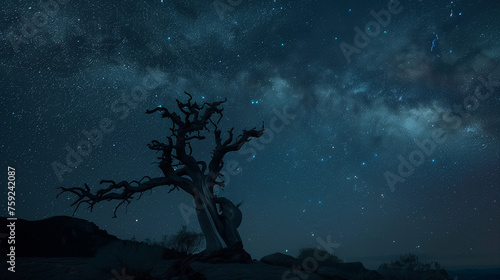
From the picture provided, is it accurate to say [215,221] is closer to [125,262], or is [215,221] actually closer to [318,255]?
[125,262]

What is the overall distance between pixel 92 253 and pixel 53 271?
8.43 metres

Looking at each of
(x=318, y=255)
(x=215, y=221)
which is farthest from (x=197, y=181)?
(x=318, y=255)

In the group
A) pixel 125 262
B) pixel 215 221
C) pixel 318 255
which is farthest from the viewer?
pixel 318 255

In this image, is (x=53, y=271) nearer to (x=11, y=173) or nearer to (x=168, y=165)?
(x=11, y=173)

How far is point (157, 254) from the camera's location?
368 inches

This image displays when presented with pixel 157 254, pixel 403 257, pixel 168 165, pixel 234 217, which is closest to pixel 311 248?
pixel 403 257

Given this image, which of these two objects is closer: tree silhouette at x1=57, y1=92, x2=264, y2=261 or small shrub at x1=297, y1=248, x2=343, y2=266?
tree silhouette at x1=57, y1=92, x2=264, y2=261

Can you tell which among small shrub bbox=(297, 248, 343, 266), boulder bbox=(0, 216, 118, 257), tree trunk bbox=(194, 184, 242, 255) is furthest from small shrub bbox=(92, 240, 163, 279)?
small shrub bbox=(297, 248, 343, 266)

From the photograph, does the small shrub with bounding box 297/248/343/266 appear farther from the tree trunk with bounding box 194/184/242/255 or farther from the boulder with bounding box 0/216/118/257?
the boulder with bounding box 0/216/118/257

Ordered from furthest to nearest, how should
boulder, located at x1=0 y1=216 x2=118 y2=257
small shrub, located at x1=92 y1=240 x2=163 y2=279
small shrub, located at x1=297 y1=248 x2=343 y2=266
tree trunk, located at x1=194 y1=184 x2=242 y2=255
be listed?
small shrub, located at x1=297 y1=248 x2=343 y2=266, tree trunk, located at x1=194 y1=184 x2=242 y2=255, boulder, located at x1=0 y1=216 x2=118 y2=257, small shrub, located at x1=92 y1=240 x2=163 y2=279

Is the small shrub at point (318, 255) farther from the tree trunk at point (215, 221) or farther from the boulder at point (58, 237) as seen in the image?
the boulder at point (58, 237)

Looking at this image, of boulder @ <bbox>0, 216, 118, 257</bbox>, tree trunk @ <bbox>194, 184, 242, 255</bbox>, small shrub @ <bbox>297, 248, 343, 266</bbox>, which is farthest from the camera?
small shrub @ <bbox>297, 248, 343, 266</bbox>

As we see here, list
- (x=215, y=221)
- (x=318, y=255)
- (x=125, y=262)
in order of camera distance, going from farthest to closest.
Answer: (x=318, y=255), (x=215, y=221), (x=125, y=262)

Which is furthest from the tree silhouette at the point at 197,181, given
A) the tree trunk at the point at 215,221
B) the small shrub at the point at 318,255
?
the small shrub at the point at 318,255
